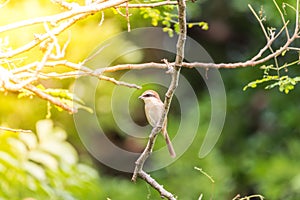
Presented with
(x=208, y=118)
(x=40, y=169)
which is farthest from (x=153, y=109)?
(x=208, y=118)

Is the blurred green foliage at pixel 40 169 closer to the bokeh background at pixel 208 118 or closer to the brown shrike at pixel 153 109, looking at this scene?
the brown shrike at pixel 153 109

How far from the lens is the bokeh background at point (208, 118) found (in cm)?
376

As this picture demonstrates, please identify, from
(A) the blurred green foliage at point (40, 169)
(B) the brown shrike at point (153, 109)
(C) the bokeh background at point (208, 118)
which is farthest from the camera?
(C) the bokeh background at point (208, 118)

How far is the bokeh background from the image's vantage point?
376 cm

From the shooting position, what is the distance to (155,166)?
459cm

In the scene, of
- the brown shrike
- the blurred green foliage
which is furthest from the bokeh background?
the brown shrike

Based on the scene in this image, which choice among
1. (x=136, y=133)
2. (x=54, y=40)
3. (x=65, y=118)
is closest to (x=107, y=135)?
(x=136, y=133)

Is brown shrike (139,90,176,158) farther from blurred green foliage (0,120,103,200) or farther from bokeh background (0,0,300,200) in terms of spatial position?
bokeh background (0,0,300,200)

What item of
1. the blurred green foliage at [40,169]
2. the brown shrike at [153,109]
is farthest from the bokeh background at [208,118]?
the brown shrike at [153,109]

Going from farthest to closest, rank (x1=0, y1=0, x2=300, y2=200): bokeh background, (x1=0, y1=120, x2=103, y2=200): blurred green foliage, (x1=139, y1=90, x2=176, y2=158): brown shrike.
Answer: (x1=0, y1=0, x2=300, y2=200): bokeh background < (x1=0, y1=120, x2=103, y2=200): blurred green foliage < (x1=139, y1=90, x2=176, y2=158): brown shrike

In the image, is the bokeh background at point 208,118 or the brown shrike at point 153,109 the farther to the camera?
the bokeh background at point 208,118

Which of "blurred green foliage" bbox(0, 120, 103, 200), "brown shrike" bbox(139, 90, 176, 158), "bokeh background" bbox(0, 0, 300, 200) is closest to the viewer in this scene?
"brown shrike" bbox(139, 90, 176, 158)

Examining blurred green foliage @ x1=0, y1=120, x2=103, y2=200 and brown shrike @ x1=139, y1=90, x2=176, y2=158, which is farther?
blurred green foliage @ x1=0, y1=120, x2=103, y2=200

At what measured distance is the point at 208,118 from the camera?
5008mm
